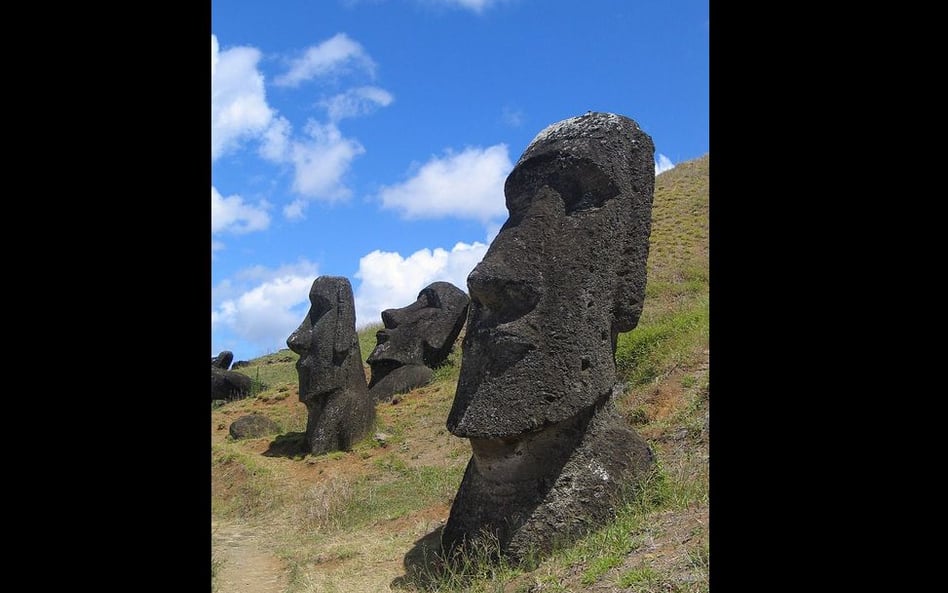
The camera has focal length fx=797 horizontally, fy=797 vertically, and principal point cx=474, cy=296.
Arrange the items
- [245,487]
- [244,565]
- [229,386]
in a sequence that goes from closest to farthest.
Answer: [244,565] < [245,487] < [229,386]

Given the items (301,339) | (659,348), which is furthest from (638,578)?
(301,339)

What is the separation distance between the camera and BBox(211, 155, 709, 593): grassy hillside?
16.2 feet

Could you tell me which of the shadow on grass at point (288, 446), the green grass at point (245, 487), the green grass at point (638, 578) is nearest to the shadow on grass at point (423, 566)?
the green grass at point (638, 578)

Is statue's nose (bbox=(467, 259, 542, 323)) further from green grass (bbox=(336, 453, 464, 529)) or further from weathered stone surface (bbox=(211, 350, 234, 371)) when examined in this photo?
weathered stone surface (bbox=(211, 350, 234, 371))

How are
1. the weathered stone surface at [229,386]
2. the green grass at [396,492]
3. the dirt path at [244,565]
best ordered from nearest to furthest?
the dirt path at [244,565], the green grass at [396,492], the weathered stone surface at [229,386]

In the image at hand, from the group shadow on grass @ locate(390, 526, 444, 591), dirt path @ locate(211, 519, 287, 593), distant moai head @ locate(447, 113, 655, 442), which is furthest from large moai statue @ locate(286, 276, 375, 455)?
distant moai head @ locate(447, 113, 655, 442)

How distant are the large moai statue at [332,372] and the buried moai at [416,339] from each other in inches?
94.3

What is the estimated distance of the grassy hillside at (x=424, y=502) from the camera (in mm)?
4930

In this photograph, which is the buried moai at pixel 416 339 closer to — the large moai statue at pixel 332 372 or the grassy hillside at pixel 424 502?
the grassy hillside at pixel 424 502

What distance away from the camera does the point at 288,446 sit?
13688 millimetres

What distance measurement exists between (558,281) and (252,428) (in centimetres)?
1036

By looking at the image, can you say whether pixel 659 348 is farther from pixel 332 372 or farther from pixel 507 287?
pixel 332 372
